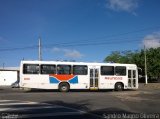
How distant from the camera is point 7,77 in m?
58.4

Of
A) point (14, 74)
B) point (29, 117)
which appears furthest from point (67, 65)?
point (14, 74)

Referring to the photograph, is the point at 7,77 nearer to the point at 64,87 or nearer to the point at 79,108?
the point at 64,87

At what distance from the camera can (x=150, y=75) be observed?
60.5 metres

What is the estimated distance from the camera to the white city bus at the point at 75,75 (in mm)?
28011

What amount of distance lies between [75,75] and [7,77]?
3231 cm

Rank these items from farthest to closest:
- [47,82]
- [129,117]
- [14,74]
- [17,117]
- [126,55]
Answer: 1. [126,55]
2. [14,74]
3. [47,82]
4. [129,117]
5. [17,117]

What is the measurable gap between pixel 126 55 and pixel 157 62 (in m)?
19.5

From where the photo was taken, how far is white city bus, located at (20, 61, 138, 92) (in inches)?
1103

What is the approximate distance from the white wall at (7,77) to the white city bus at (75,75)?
31056 millimetres

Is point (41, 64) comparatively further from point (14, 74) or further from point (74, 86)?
point (14, 74)

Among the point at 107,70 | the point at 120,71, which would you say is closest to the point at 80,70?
the point at 107,70

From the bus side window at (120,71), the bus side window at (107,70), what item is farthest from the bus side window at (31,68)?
the bus side window at (120,71)

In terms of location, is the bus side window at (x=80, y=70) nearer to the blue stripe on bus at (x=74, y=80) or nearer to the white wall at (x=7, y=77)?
the blue stripe on bus at (x=74, y=80)

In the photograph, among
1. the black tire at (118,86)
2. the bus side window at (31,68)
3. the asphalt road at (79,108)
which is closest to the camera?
the asphalt road at (79,108)
